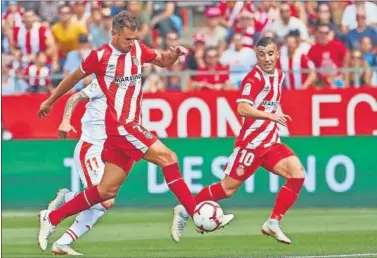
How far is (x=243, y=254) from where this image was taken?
11.8 metres

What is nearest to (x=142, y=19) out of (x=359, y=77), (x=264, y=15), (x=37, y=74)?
(x=264, y=15)

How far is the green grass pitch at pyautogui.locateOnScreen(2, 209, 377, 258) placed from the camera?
12086 millimetres

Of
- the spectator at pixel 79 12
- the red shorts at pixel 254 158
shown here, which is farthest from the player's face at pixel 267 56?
the spectator at pixel 79 12

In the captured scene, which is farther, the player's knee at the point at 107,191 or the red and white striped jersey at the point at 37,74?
the red and white striped jersey at the point at 37,74

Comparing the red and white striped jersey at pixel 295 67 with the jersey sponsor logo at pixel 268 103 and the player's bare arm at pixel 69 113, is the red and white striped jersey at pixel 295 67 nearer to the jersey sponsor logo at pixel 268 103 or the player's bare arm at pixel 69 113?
the jersey sponsor logo at pixel 268 103

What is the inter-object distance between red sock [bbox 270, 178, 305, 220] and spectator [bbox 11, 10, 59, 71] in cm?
862

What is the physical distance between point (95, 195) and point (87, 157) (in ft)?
4.22

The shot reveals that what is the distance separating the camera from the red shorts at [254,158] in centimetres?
1273

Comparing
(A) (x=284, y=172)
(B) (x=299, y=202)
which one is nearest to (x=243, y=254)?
(A) (x=284, y=172)

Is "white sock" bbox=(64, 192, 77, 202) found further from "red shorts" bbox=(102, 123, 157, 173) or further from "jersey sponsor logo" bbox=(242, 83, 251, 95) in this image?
"jersey sponsor logo" bbox=(242, 83, 251, 95)

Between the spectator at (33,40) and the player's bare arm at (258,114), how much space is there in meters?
8.64

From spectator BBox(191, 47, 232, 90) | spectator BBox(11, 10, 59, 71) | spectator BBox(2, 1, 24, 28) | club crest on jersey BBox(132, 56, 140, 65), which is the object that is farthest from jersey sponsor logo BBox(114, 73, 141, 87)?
spectator BBox(2, 1, 24, 28)

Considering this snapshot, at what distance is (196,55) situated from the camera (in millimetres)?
20281

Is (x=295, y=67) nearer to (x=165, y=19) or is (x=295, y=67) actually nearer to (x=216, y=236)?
(x=165, y=19)
